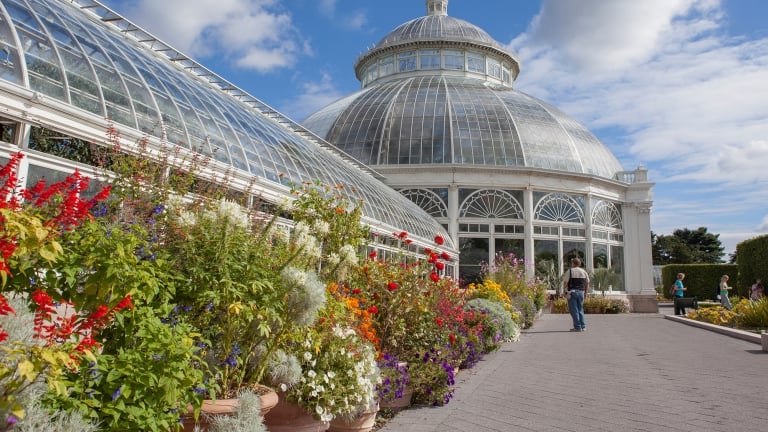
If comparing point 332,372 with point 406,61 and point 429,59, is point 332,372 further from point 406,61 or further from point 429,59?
point 406,61

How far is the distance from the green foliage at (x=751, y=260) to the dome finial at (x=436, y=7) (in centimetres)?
2764

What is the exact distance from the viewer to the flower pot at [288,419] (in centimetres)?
418

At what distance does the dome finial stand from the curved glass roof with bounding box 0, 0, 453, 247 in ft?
93.0

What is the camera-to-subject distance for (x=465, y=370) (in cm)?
827

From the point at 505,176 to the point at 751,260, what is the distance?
11290 mm

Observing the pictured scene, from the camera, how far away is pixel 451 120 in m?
28.9

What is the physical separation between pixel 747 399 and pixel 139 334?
6468mm

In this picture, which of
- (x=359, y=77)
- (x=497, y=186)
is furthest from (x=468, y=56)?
(x=497, y=186)

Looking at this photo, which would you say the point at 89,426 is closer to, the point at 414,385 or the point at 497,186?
the point at 414,385

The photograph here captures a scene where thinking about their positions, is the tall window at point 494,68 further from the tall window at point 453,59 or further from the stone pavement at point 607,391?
the stone pavement at point 607,391

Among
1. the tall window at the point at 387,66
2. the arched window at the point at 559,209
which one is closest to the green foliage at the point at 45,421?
the arched window at the point at 559,209

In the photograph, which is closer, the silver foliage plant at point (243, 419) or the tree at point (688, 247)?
the silver foliage plant at point (243, 419)

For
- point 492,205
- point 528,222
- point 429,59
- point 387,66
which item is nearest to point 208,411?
point 492,205

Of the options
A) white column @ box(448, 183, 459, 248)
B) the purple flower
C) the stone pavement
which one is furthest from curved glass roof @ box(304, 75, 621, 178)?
the purple flower
